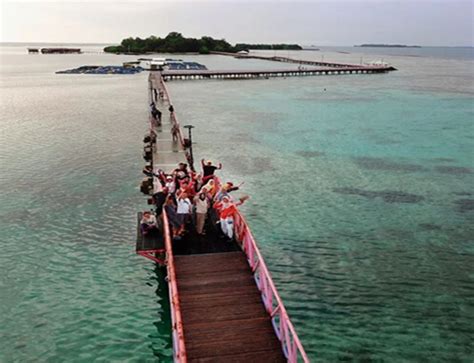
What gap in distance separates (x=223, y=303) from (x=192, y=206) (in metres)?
4.97

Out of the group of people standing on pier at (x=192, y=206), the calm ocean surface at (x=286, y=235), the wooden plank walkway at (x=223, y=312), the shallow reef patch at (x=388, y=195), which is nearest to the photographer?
the wooden plank walkway at (x=223, y=312)

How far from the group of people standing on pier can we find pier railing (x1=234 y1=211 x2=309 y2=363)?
0.46 meters

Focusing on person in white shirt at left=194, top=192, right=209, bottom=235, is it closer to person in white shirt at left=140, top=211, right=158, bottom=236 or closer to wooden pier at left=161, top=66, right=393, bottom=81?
person in white shirt at left=140, top=211, right=158, bottom=236

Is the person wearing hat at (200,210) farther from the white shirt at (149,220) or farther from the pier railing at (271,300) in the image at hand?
the white shirt at (149,220)

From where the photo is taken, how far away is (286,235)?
22.3 metres

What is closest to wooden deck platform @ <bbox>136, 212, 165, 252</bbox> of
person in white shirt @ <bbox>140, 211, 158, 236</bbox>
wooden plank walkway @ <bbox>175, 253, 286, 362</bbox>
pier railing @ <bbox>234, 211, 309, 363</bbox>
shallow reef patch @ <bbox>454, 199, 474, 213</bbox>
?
person in white shirt @ <bbox>140, 211, 158, 236</bbox>

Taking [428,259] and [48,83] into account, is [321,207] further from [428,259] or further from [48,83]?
[48,83]

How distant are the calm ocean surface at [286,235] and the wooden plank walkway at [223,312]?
296 cm

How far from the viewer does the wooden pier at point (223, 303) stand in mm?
10461

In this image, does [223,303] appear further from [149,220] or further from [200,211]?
[149,220]

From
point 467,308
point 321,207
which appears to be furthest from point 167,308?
point 321,207

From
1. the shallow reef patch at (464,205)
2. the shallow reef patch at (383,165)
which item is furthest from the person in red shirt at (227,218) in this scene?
the shallow reef patch at (383,165)

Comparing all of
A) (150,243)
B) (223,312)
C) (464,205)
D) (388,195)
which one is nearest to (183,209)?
(150,243)

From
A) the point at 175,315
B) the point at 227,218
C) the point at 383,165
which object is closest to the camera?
the point at 175,315
